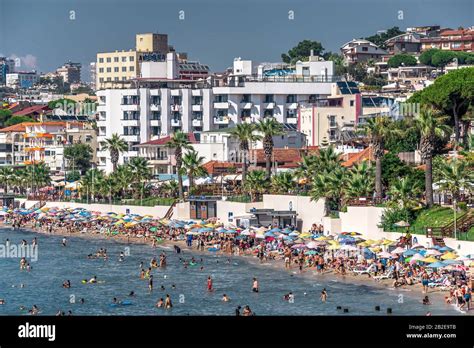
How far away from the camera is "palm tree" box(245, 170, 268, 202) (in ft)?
293

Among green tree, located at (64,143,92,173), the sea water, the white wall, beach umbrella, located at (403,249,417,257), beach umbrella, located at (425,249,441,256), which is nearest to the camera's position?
the sea water

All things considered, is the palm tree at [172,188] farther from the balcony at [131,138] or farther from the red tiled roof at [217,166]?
the balcony at [131,138]

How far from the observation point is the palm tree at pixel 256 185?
89.4 metres

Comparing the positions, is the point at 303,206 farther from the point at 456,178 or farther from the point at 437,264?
the point at 437,264

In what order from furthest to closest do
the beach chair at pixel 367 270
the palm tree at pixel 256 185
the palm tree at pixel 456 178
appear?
the palm tree at pixel 256 185 < the palm tree at pixel 456 178 < the beach chair at pixel 367 270

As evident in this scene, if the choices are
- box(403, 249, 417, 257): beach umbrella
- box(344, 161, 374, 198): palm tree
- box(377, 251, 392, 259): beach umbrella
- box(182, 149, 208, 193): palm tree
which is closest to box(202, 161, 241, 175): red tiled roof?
box(182, 149, 208, 193): palm tree

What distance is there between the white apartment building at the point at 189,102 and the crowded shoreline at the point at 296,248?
33180 mm

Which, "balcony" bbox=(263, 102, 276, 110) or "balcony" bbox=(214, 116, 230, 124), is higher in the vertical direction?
"balcony" bbox=(263, 102, 276, 110)

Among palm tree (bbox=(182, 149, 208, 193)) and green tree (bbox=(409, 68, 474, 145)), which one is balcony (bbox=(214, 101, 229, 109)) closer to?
palm tree (bbox=(182, 149, 208, 193))

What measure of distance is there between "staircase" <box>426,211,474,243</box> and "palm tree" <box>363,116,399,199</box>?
30.5ft

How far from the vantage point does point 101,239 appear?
97.8 m

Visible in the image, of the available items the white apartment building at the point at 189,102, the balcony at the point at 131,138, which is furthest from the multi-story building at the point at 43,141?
the balcony at the point at 131,138

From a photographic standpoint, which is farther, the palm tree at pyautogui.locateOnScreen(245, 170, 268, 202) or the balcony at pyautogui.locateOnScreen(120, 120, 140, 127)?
the balcony at pyautogui.locateOnScreen(120, 120, 140, 127)
